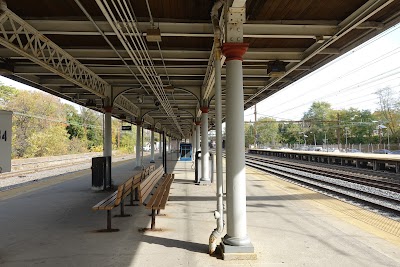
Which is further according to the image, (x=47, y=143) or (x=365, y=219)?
(x=47, y=143)

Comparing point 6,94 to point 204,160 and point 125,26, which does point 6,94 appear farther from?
point 125,26

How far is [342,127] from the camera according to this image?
294ft

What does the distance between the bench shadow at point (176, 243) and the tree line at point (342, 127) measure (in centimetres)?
5247

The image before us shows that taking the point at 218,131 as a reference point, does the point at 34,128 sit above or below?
above

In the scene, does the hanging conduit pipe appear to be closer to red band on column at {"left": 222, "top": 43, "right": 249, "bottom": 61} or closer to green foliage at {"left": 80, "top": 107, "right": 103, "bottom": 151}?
red band on column at {"left": 222, "top": 43, "right": 249, "bottom": 61}

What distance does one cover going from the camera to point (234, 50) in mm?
5332

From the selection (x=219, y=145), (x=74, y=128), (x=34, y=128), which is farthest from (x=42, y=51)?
(x=74, y=128)

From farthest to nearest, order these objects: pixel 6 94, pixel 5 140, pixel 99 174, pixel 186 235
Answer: pixel 6 94
pixel 99 174
pixel 186 235
pixel 5 140

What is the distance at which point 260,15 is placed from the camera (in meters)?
6.80

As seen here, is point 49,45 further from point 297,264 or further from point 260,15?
point 297,264

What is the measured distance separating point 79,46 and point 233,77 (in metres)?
5.29

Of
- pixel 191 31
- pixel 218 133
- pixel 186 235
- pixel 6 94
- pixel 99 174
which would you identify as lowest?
pixel 186 235

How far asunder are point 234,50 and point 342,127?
304ft

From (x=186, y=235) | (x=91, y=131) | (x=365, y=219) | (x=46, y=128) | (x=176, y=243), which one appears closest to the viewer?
(x=176, y=243)
